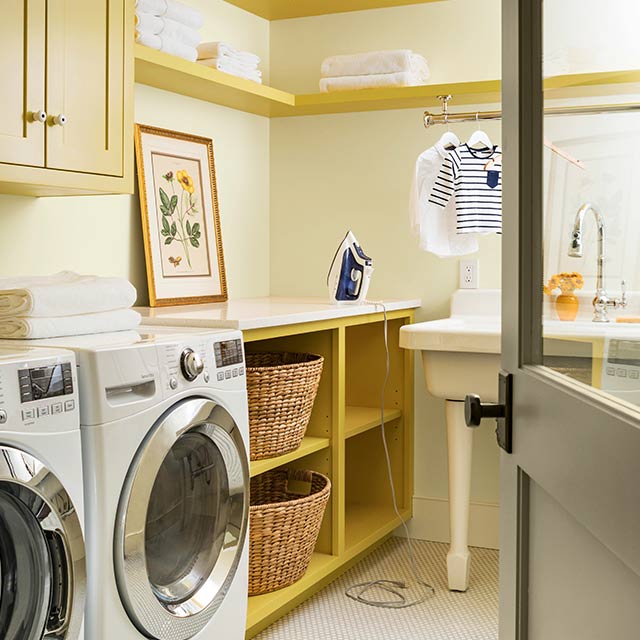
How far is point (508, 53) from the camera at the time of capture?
117 centimetres

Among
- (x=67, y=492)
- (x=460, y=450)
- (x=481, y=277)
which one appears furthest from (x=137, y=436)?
(x=481, y=277)

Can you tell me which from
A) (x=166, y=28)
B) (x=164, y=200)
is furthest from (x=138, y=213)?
(x=166, y=28)

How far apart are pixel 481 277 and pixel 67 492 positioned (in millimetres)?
2243

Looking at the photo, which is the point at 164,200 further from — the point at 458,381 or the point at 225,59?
the point at 458,381

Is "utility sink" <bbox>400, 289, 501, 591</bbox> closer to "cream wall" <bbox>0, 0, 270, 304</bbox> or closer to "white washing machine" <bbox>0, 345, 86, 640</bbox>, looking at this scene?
"cream wall" <bbox>0, 0, 270, 304</bbox>

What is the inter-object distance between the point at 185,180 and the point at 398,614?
1620 millimetres

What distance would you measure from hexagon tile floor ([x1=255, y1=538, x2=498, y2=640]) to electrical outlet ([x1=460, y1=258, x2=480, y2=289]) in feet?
3.48

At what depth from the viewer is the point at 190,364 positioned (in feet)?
6.55

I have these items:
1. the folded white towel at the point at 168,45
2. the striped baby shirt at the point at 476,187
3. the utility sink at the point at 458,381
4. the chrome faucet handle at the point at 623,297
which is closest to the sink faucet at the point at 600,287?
the chrome faucet handle at the point at 623,297

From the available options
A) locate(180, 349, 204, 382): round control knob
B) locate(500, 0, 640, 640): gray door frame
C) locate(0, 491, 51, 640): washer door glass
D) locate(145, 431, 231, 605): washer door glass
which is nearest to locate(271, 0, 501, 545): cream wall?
locate(145, 431, 231, 605): washer door glass

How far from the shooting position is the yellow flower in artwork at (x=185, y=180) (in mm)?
3156

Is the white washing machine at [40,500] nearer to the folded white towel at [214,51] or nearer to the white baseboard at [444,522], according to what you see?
the folded white towel at [214,51]

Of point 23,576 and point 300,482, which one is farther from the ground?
point 23,576

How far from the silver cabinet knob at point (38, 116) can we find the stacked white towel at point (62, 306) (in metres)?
0.37
